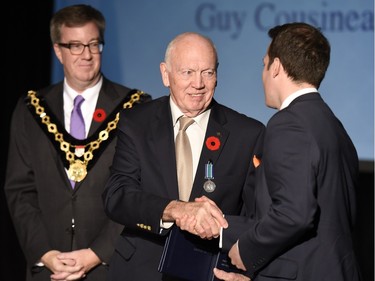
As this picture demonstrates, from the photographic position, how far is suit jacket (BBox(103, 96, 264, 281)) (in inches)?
139

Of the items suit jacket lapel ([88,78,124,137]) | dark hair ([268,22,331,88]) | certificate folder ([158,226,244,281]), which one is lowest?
certificate folder ([158,226,244,281])

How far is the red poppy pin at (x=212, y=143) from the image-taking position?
358cm

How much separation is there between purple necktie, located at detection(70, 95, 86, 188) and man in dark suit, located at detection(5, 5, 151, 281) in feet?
0.06

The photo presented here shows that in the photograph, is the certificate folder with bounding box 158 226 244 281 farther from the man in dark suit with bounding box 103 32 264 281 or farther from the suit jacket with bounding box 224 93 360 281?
the suit jacket with bounding box 224 93 360 281

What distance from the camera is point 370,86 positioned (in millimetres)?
5395

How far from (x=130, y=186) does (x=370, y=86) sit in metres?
2.32

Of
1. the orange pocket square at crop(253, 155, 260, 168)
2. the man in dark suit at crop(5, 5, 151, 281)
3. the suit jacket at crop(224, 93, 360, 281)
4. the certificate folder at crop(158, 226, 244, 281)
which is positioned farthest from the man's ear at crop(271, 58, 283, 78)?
the man in dark suit at crop(5, 5, 151, 281)

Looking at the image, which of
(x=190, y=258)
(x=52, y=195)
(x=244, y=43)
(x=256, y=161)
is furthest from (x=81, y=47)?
(x=244, y=43)

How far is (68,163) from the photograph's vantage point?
404 cm

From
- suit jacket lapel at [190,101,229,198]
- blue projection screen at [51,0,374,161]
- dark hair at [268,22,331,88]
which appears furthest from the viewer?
blue projection screen at [51,0,374,161]

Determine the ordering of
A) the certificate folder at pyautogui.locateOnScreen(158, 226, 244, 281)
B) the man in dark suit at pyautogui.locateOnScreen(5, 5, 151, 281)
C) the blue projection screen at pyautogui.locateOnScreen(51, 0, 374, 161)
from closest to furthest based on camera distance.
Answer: the certificate folder at pyautogui.locateOnScreen(158, 226, 244, 281) → the man in dark suit at pyautogui.locateOnScreen(5, 5, 151, 281) → the blue projection screen at pyautogui.locateOnScreen(51, 0, 374, 161)

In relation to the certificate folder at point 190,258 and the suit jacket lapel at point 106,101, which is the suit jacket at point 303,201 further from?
the suit jacket lapel at point 106,101

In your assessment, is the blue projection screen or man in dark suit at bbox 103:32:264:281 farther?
the blue projection screen

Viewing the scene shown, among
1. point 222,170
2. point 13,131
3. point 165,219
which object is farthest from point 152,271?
point 13,131
